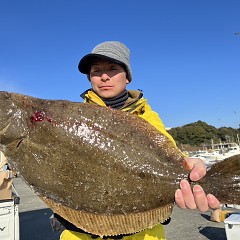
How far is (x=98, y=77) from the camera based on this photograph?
279cm

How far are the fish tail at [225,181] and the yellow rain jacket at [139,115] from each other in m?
0.42

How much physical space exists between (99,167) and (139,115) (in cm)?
67

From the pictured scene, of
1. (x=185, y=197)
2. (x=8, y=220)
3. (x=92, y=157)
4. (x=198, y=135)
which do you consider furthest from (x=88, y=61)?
(x=198, y=135)

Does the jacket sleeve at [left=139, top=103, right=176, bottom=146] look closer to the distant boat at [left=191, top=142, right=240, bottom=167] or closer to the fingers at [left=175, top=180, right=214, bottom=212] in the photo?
the fingers at [left=175, top=180, right=214, bottom=212]

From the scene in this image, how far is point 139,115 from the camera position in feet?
8.75

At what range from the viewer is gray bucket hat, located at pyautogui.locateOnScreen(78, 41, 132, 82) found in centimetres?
268

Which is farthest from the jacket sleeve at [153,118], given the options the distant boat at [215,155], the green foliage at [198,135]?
the green foliage at [198,135]

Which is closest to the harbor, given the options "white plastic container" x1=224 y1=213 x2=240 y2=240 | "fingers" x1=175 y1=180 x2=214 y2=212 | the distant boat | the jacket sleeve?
"white plastic container" x1=224 y1=213 x2=240 y2=240

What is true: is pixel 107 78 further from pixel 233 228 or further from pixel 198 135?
pixel 198 135

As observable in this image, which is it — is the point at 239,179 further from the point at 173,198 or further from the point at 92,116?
the point at 92,116

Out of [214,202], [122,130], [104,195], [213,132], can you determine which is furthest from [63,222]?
[213,132]

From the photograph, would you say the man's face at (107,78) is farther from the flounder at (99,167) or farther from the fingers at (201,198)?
the fingers at (201,198)

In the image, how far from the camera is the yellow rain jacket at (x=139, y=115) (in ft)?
7.80

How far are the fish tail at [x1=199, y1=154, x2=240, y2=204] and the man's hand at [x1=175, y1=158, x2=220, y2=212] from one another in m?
0.05
